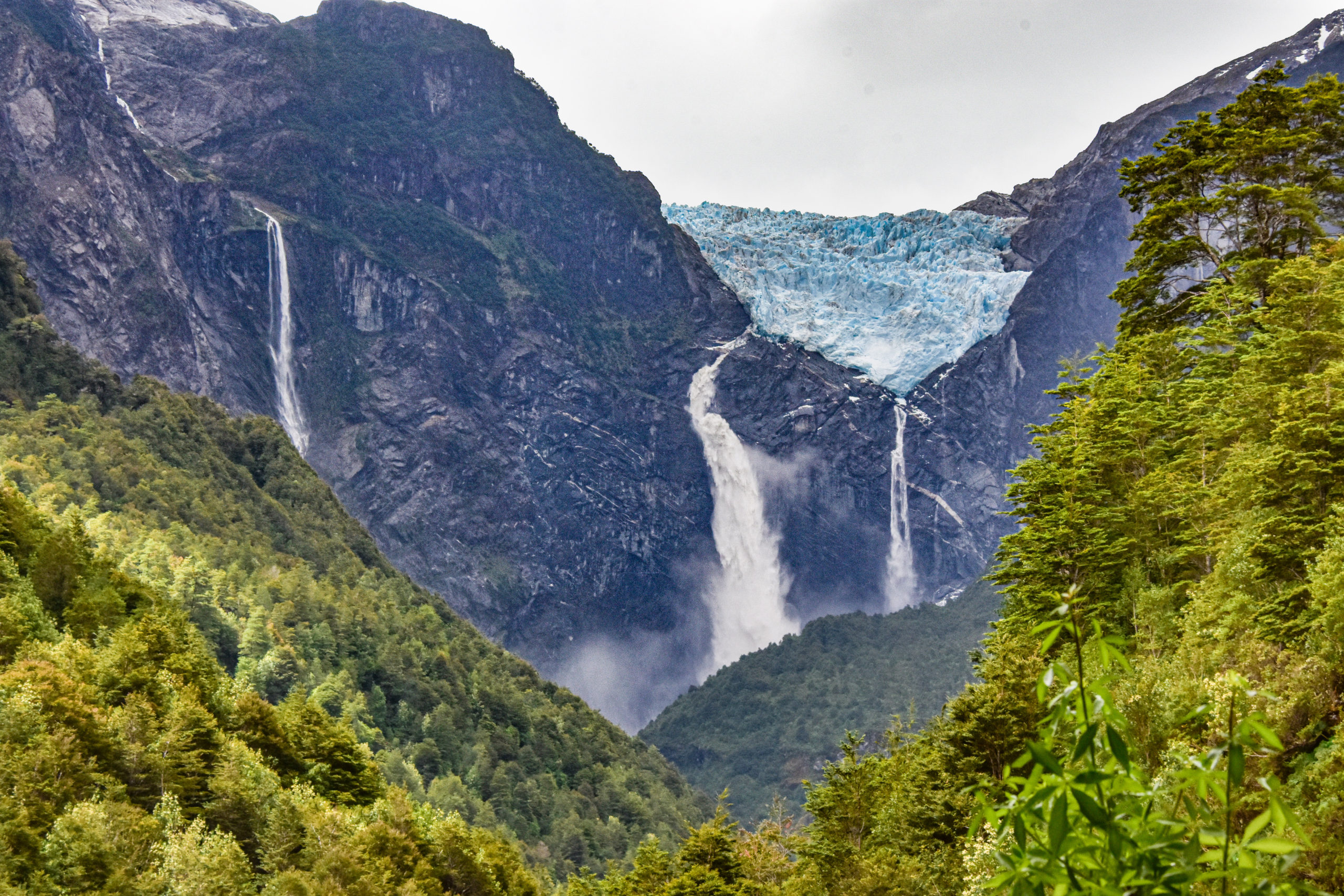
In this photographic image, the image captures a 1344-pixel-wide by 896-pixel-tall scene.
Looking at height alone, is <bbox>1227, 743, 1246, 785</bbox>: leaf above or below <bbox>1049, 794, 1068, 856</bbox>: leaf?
above

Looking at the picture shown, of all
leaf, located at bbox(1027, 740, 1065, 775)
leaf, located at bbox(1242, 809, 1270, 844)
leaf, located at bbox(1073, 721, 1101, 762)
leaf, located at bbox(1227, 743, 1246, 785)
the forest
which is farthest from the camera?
the forest

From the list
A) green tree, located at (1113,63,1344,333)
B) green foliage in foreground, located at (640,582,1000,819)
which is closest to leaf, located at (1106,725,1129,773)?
green tree, located at (1113,63,1344,333)

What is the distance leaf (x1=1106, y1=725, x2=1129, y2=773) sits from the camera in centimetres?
597

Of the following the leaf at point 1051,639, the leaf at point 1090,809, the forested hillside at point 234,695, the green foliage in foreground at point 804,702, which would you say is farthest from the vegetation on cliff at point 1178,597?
the green foliage in foreground at point 804,702

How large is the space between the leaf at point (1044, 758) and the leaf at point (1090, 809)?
0.14m

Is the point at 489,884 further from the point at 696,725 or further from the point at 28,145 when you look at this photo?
the point at 28,145

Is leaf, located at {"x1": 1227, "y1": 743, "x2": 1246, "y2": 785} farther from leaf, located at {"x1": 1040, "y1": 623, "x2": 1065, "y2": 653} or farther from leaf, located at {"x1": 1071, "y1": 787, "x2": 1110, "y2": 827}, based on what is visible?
leaf, located at {"x1": 1040, "y1": 623, "x2": 1065, "y2": 653}

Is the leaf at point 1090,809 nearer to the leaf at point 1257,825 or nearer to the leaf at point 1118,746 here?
the leaf at point 1118,746

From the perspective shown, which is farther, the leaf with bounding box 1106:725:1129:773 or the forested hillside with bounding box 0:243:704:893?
the forested hillside with bounding box 0:243:704:893

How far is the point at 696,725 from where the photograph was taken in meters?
188

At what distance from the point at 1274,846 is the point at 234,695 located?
62.2m

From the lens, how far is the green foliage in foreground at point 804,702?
168 metres

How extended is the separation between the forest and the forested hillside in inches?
10.4

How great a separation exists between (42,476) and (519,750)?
49.4 m
